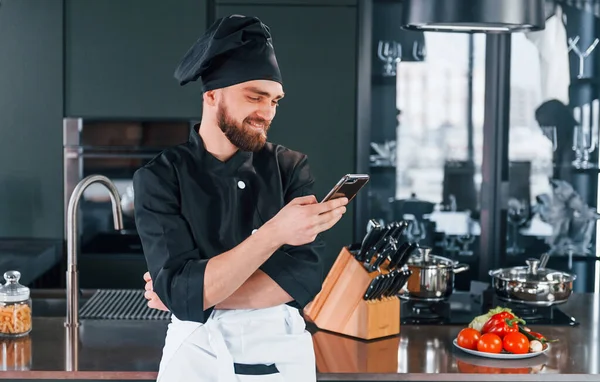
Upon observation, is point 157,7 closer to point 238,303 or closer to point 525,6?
point 525,6

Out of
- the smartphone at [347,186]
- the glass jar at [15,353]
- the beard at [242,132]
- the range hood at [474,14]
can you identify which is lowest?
the glass jar at [15,353]

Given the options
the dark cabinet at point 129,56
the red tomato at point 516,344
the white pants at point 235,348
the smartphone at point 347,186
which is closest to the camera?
the smartphone at point 347,186

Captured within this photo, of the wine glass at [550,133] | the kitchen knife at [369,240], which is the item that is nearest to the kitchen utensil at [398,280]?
the kitchen knife at [369,240]

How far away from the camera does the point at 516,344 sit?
2270 mm

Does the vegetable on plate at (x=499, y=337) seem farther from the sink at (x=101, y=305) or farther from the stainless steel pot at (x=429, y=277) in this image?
the sink at (x=101, y=305)

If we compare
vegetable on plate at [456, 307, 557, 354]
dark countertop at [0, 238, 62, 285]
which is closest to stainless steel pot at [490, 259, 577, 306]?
vegetable on plate at [456, 307, 557, 354]

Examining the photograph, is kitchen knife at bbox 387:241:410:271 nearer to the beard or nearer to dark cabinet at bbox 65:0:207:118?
the beard

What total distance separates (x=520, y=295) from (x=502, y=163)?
1.76 meters

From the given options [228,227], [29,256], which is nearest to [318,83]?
[29,256]

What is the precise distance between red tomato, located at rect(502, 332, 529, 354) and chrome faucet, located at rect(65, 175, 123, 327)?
1.07 metres

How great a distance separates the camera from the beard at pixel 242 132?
1.71 metres

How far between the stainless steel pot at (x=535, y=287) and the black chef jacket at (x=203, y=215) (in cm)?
109

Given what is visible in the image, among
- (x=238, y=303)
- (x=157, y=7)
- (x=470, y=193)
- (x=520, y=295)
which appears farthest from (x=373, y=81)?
(x=238, y=303)

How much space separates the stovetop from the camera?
2641 millimetres
